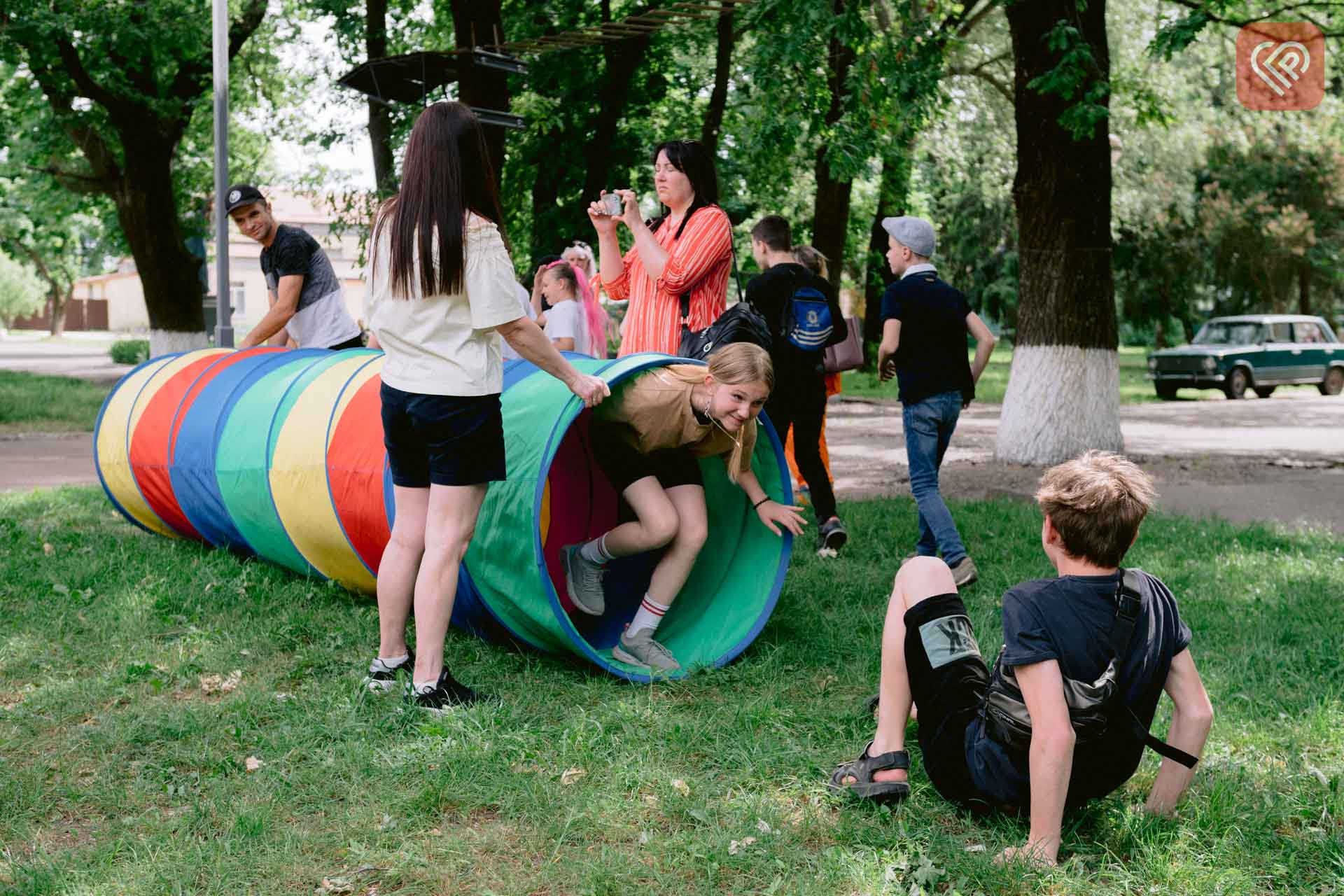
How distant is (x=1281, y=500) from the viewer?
9641mm

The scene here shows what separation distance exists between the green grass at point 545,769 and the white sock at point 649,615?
1.01ft

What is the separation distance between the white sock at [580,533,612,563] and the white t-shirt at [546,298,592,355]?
3.38 metres

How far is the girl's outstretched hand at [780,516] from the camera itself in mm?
4871

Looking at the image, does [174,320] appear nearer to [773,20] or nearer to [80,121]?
[80,121]

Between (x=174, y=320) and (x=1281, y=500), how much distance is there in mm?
15424

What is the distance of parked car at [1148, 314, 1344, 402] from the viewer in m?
22.6

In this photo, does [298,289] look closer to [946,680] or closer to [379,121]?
[946,680]

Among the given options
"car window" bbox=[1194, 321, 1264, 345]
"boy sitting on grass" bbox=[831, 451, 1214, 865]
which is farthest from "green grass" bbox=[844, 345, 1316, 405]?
"boy sitting on grass" bbox=[831, 451, 1214, 865]

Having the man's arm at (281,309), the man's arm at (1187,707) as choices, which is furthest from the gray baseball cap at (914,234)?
the man's arm at (1187,707)

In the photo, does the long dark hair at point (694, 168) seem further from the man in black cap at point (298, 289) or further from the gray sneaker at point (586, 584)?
the man in black cap at point (298, 289)

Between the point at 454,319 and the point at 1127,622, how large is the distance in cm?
241

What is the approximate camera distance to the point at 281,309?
7.32 m

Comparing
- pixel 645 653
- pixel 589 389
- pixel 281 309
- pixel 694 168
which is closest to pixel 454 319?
pixel 589 389

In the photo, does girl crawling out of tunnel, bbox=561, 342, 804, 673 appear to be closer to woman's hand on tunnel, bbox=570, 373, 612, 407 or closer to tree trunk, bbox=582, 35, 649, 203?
woman's hand on tunnel, bbox=570, 373, 612, 407
